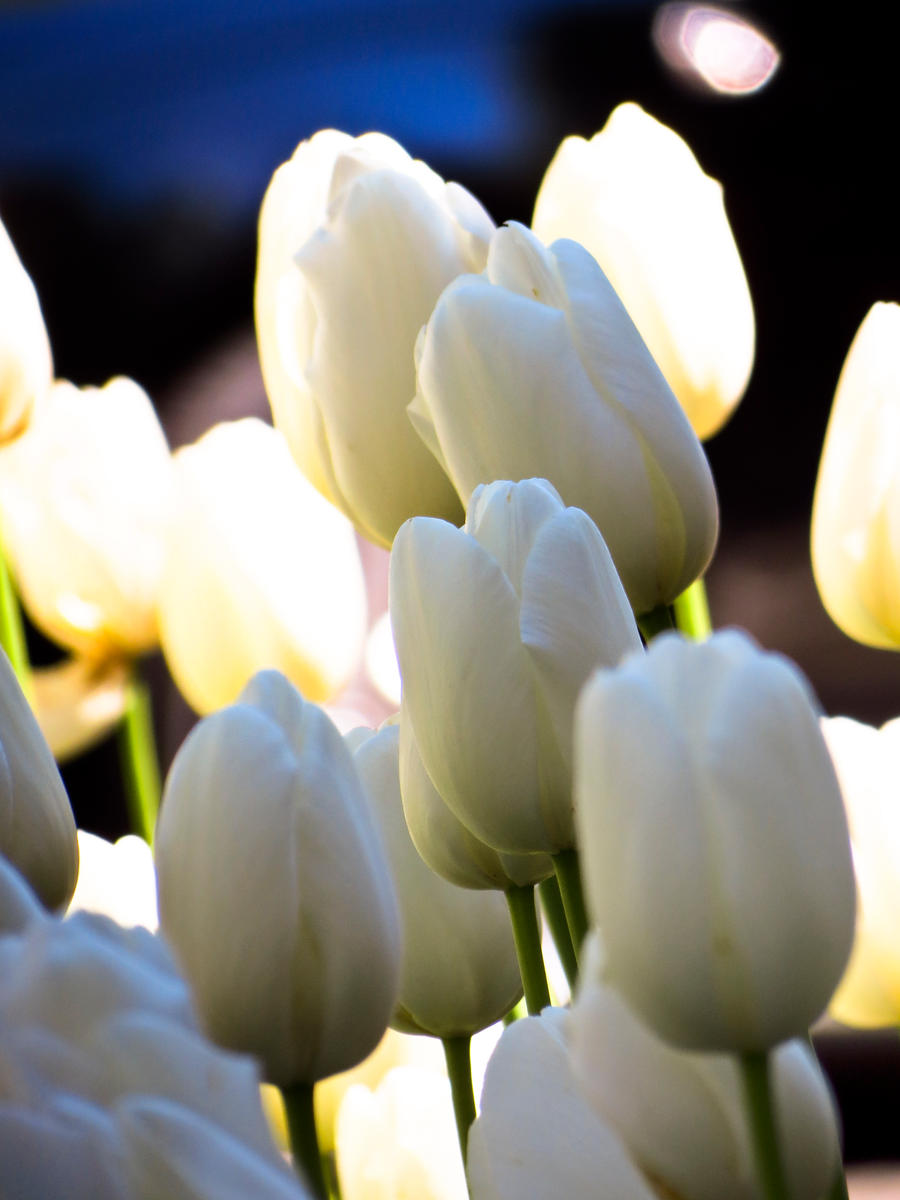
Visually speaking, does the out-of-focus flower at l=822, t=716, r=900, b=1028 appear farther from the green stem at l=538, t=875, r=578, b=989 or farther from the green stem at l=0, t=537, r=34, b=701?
the green stem at l=0, t=537, r=34, b=701

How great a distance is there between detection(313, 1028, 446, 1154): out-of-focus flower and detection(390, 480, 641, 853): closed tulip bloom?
105mm

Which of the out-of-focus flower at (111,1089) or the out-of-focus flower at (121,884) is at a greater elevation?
the out-of-focus flower at (111,1089)

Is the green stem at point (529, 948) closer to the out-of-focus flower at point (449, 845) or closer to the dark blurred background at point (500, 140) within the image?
the out-of-focus flower at point (449, 845)

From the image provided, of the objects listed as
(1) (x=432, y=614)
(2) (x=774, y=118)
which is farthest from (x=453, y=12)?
(1) (x=432, y=614)

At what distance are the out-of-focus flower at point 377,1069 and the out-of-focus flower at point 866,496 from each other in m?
0.13

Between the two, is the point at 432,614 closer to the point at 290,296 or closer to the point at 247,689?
the point at 247,689

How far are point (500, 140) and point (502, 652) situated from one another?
929 millimetres

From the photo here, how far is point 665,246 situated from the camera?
11.8 inches

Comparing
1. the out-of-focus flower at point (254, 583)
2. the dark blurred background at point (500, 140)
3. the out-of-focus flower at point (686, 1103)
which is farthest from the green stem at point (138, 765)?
the dark blurred background at point (500, 140)

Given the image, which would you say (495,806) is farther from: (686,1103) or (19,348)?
(19,348)

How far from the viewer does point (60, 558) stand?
1.56 feet

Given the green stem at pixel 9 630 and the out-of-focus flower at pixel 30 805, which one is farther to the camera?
the green stem at pixel 9 630

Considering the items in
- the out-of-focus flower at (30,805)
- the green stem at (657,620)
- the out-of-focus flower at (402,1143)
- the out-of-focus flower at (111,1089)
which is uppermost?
the out-of-focus flower at (111,1089)

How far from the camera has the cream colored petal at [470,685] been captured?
20 centimetres
